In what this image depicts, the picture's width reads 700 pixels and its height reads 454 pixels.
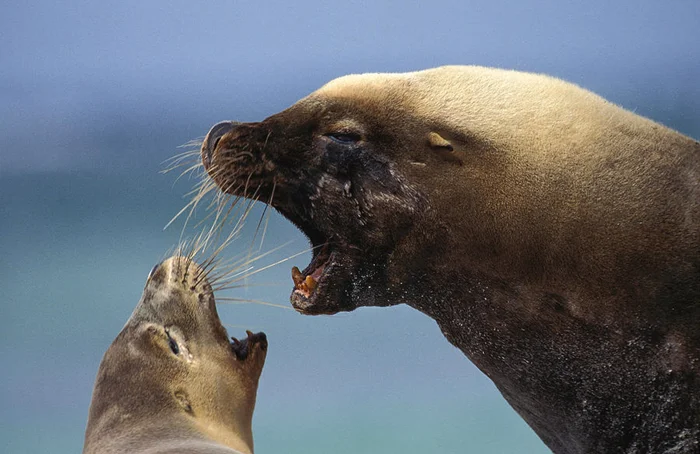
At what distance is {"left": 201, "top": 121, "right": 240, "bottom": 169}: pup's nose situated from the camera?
7.25ft

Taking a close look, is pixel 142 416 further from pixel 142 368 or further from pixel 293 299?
pixel 293 299

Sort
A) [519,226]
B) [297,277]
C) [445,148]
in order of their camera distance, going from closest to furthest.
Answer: [519,226] < [445,148] < [297,277]

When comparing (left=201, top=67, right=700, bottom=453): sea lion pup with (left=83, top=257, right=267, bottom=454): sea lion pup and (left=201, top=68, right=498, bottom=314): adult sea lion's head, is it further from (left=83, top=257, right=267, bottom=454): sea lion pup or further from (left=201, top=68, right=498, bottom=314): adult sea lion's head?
(left=83, top=257, right=267, bottom=454): sea lion pup

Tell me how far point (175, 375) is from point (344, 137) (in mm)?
1028

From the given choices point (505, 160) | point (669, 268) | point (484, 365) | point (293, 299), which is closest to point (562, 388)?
point (484, 365)

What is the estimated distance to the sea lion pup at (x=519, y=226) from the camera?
177 cm

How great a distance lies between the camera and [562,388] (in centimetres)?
190

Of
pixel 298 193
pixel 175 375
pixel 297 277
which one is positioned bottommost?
pixel 175 375

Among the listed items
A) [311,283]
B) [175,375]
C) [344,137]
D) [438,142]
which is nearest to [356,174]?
[344,137]

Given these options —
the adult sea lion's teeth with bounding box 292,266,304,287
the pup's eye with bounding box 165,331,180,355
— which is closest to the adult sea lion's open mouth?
the adult sea lion's teeth with bounding box 292,266,304,287

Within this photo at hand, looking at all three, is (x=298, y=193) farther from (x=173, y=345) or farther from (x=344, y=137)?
(x=173, y=345)

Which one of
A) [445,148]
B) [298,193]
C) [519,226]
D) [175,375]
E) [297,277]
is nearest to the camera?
[519,226]

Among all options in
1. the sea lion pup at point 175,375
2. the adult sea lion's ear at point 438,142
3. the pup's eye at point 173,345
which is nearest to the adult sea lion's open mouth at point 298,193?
the adult sea lion's ear at point 438,142

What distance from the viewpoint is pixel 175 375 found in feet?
8.80
